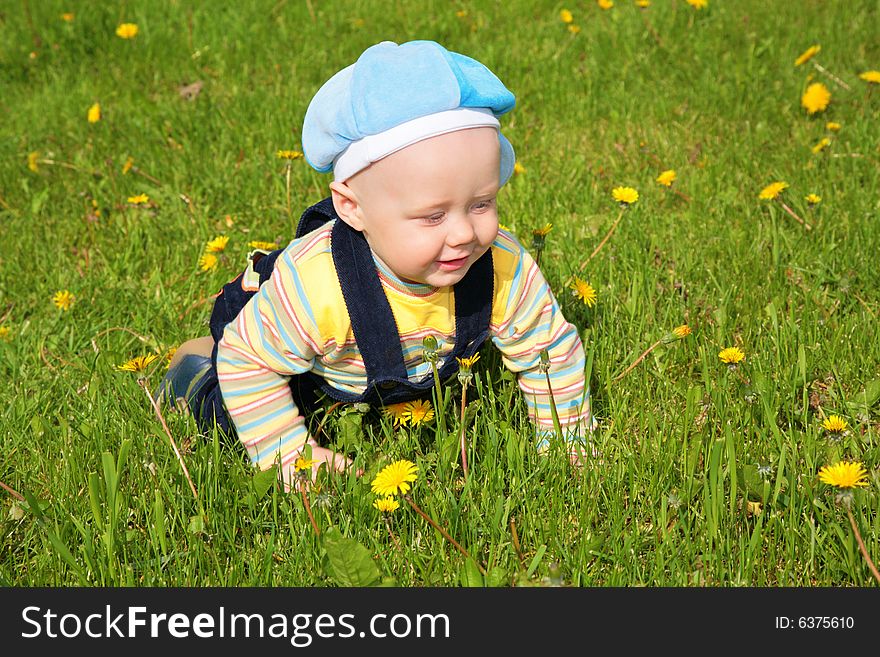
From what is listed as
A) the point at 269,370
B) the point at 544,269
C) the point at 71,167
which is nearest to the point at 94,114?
the point at 71,167

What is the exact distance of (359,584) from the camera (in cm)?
194

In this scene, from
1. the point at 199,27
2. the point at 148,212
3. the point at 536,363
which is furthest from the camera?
the point at 199,27

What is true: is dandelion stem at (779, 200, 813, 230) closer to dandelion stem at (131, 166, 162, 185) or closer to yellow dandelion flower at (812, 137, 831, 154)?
yellow dandelion flower at (812, 137, 831, 154)

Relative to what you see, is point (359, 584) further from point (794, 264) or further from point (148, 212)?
point (148, 212)

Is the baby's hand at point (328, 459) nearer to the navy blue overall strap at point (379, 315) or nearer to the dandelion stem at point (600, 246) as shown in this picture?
the navy blue overall strap at point (379, 315)

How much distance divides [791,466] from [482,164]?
961mm

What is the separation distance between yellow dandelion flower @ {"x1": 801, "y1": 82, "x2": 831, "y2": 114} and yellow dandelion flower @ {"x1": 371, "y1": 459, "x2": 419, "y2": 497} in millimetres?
2697

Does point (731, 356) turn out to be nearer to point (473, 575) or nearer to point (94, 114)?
point (473, 575)

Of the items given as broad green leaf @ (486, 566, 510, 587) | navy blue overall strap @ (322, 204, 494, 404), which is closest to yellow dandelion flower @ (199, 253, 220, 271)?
navy blue overall strap @ (322, 204, 494, 404)

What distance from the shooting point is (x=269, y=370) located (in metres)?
2.34

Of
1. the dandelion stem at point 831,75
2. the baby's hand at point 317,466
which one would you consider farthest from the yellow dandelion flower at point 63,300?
the dandelion stem at point 831,75

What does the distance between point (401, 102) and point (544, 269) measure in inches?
54.4
